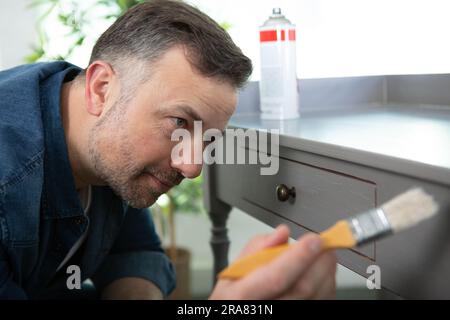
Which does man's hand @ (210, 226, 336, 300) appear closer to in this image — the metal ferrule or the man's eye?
the metal ferrule

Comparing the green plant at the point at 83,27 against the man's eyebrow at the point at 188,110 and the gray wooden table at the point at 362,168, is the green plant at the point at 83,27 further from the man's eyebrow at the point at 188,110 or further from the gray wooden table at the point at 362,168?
the man's eyebrow at the point at 188,110

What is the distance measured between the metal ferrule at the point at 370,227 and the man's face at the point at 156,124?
401 millimetres

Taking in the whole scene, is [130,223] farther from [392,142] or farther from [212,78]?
[392,142]

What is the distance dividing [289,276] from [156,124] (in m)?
0.42

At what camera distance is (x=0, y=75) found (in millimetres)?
1034

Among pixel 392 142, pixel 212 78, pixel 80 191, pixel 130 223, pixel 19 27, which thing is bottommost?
pixel 130 223

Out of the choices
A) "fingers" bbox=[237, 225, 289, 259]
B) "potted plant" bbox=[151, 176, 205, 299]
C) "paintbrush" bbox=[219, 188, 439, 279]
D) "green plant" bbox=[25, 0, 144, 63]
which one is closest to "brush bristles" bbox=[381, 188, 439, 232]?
"paintbrush" bbox=[219, 188, 439, 279]

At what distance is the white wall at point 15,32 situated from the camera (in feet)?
6.46

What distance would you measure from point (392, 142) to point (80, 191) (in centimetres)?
62

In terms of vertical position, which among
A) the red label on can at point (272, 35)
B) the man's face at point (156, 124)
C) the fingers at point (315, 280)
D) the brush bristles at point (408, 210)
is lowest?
the fingers at point (315, 280)

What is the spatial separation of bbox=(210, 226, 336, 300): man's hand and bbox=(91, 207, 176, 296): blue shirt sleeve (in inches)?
26.6

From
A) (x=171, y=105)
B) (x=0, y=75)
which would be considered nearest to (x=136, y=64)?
(x=171, y=105)

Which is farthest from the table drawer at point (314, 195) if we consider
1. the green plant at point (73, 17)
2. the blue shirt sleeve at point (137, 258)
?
the green plant at point (73, 17)

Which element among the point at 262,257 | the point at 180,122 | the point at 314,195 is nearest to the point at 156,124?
the point at 180,122
